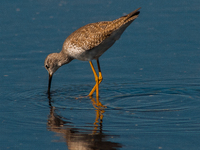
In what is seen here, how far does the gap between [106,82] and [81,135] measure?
3185 millimetres

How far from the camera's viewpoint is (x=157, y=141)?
694cm

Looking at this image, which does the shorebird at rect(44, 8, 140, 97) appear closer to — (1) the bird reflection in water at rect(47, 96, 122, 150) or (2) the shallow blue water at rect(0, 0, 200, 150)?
(2) the shallow blue water at rect(0, 0, 200, 150)

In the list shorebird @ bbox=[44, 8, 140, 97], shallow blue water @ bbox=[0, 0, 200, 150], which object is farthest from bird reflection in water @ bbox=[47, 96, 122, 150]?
shorebird @ bbox=[44, 8, 140, 97]

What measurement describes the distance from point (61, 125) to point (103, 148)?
133cm

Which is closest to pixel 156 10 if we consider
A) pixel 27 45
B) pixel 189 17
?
pixel 189 17

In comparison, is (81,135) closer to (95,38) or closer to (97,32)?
(95,38)

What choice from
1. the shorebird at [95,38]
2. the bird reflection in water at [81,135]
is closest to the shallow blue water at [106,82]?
the bird reflection in water at [81,135]

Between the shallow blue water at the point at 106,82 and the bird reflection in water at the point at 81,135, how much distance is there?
0.05 ft

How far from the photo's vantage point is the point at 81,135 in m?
7.29

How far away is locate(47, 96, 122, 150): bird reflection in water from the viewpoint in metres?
6.88

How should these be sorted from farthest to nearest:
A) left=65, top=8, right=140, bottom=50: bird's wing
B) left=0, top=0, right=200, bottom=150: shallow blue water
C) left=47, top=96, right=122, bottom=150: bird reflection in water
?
left=65, top=8, right=140, bottom=50: bird's wing
left=0, top=0, right=200, bottom=150: shallow blue water
left=47, top=96, right=122, bottom=150: bird reflection in water

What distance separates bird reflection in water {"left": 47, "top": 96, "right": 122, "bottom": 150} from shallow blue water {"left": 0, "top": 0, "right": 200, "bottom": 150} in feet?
0.05

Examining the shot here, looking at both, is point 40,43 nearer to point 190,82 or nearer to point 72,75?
point 72,75

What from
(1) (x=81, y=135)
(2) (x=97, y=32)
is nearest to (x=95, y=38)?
(2) (x=97, y=32)
